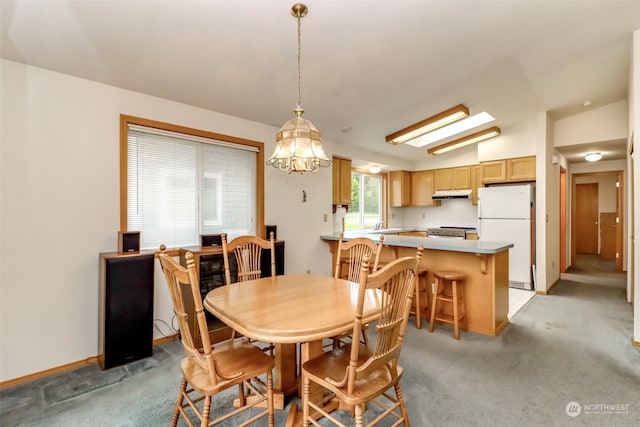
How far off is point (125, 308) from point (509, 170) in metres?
5.42

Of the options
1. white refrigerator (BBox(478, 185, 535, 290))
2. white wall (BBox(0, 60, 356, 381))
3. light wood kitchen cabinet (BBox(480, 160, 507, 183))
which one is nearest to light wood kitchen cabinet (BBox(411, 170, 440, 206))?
light wood kitchen cabinet (BBox(480, 160, 507, 183))

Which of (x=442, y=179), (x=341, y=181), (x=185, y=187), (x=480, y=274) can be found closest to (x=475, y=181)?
(x=442, y=179)

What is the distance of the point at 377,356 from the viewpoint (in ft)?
4.51

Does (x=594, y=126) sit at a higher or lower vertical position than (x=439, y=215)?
higher

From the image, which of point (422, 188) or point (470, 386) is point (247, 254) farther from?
point (422, 188)

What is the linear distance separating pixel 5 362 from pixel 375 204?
17.6 ft

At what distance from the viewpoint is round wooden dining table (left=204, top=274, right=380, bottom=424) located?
1334mm

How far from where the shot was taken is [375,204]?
6191mm

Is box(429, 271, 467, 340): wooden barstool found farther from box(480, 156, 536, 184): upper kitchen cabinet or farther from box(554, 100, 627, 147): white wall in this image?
box(554, 100, 627, 147): white wall

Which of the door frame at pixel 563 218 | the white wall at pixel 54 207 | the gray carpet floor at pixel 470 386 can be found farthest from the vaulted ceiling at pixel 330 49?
the door frame at pixel 563 218

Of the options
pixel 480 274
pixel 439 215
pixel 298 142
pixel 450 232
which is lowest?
pixel 480 274

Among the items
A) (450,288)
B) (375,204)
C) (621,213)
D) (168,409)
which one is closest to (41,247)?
(168,409)

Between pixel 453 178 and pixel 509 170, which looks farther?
pixel 453 178

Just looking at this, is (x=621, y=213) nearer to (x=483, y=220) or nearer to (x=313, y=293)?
(x=483, y=220)
